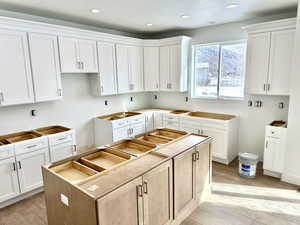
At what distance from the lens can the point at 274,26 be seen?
10.8 ft

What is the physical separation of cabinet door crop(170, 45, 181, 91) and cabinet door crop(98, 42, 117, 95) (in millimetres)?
1353

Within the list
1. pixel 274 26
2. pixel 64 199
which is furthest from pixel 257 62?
pixel 64 199

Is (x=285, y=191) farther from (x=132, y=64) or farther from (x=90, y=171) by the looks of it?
(x=132, y=64)

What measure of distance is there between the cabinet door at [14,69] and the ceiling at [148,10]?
50cm

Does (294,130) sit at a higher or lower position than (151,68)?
lower

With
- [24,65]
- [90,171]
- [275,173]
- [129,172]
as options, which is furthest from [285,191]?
[24,65]

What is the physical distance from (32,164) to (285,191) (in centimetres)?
382

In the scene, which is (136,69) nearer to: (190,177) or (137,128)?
(137,128)

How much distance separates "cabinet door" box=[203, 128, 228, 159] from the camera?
3867 millimetres

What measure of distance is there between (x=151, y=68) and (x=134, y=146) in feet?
9.45

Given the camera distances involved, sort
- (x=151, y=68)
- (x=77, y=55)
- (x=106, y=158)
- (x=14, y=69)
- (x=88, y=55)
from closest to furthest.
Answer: (x=106, y=158) < (x=14, y=69) < (x=77, y=55) < (x=88, y=55) < (x=151, y=68)

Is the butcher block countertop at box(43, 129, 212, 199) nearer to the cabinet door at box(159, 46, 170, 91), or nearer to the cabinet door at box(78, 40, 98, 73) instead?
the cabinet door at box(78, 40, 98, 73)

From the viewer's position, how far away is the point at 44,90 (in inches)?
129

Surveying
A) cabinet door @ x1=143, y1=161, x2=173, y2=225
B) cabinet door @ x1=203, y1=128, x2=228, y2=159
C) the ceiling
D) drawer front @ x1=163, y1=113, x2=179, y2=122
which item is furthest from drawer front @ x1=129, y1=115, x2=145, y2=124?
cabinet door @ x1=143, y1=161, x2=173, y2=225
